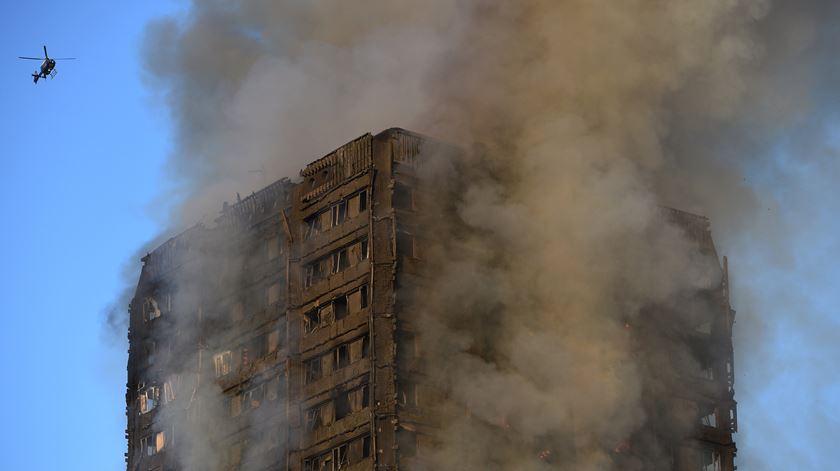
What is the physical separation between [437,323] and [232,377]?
17.4m

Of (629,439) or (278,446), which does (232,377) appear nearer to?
(278,446)

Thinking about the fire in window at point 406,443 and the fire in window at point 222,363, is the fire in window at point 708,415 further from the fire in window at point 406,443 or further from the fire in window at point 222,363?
the fire in window at point 222,363

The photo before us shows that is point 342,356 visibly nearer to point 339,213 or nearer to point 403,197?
point 339,213

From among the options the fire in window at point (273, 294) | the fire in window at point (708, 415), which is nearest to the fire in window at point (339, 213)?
the fire in window at point (273, 294)

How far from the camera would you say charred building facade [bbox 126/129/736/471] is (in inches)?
4847

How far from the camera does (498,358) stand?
125 m

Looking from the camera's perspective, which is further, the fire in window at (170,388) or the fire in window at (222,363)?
the fire in window at (170,388)

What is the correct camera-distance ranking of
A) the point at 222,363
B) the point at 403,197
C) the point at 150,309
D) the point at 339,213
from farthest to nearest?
the point at 150,309 < the point at 222,363 < the point at 339,213 < the point at 403,197

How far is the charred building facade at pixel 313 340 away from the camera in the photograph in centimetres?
12312

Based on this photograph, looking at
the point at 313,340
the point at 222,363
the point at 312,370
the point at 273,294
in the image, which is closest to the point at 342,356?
the point at 312,370

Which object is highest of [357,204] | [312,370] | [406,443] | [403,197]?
[357,204]

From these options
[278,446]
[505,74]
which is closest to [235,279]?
[278,446]

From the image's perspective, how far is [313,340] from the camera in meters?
128

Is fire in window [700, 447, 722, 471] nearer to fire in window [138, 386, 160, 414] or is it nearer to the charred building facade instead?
the charred building facade
